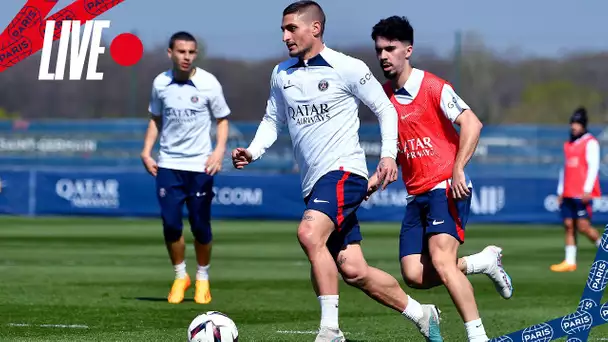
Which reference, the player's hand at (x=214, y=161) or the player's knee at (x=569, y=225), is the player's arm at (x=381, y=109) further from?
the player's knee at (x=569, y=225)

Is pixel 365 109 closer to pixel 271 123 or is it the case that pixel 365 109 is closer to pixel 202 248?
pixel 202 248

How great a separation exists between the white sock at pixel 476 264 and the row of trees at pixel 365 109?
20.1 meters

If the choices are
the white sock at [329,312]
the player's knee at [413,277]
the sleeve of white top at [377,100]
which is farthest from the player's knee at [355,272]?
the sleeve of white top at [377,100]

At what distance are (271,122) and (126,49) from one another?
19714mm

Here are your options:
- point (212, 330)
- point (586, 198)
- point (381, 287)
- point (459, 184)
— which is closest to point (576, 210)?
point (586, 198)

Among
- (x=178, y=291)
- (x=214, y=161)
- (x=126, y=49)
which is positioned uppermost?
(x=126, y=49)

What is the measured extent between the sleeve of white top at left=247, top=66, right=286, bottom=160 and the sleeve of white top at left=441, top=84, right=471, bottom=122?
1.13 m

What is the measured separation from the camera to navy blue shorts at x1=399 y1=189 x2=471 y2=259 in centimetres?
860

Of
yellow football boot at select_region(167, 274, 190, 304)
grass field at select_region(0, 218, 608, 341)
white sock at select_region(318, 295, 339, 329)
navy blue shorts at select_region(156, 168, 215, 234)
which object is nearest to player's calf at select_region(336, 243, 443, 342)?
white sock at select_region(318, 295, 339, 329)

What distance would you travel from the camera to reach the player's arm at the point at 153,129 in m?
12.4

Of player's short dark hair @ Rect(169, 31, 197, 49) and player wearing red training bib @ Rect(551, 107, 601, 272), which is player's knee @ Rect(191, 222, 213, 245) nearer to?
player's short dark hair @ Rect(169, 31, 197, 49)

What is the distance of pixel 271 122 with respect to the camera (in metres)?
9.19

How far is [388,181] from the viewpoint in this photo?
8406 millimetres

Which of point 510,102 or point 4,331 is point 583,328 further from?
point 510,102
